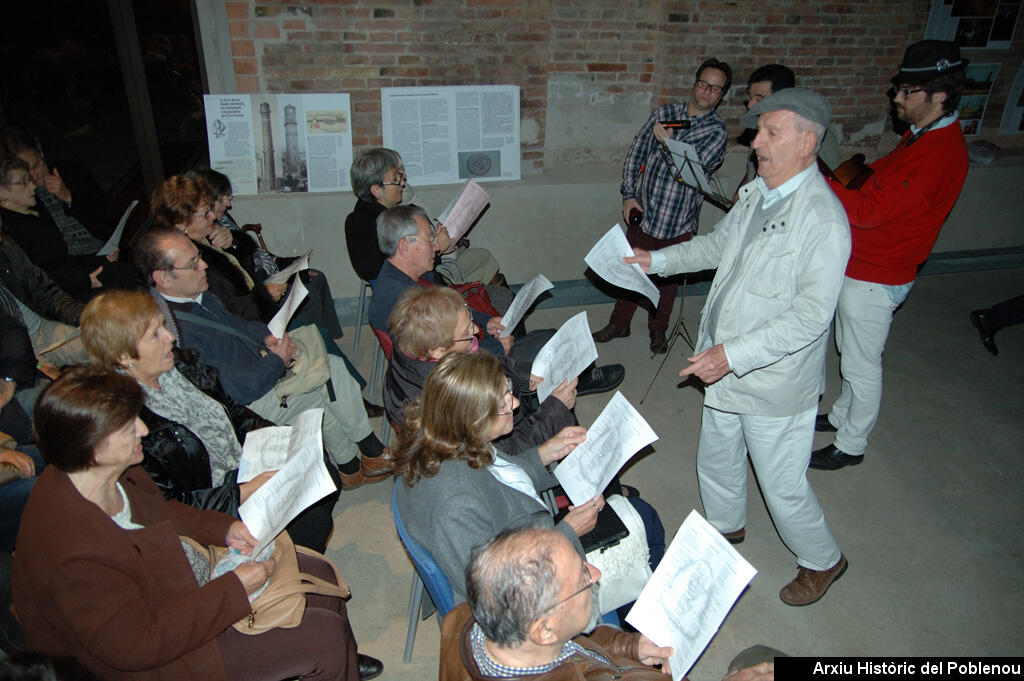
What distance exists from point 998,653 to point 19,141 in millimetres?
6071

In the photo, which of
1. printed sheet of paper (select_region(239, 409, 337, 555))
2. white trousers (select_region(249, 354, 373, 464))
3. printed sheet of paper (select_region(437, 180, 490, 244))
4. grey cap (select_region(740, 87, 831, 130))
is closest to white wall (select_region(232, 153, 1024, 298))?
printed sheet of paper (select_region(437, 180, 490, 244))

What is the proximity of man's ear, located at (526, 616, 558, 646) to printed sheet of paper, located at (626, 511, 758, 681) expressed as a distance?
500 mm

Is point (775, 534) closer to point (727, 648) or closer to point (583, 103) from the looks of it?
point (727, 648)

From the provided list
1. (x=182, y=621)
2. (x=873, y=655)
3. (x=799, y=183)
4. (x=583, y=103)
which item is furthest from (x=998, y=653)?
(x=583, y=103)

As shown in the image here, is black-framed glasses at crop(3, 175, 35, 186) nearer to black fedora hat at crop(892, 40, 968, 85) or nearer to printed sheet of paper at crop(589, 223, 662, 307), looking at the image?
printed sheet of paper at crop(589, 223, 662, 307)

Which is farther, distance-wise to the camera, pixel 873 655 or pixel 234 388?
pixel 234 388

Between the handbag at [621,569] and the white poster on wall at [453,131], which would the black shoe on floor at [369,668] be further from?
the white poster on wall at [453,131]

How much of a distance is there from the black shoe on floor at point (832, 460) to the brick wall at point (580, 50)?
339 centimetres

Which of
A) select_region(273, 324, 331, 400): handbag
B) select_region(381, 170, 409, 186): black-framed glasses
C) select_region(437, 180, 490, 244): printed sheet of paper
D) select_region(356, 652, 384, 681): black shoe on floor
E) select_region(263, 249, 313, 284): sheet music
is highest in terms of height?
select_region(381, 170, 409, 186): black-framed glasses

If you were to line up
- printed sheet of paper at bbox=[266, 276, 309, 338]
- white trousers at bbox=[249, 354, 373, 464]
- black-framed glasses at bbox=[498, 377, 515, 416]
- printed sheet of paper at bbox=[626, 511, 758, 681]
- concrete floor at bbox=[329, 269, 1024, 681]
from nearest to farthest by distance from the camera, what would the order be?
printed sheet of paper at bbox=[626, 511, 758, 681] < black-framed glasses at bbox=[498, 377, 515, 416] < concrete floor at bbox=[329, 269, 1024, 681] < printed sheet of paper at bbox=[266, 276, 309, 338] < white trousers at bbox=[249, 354, 373, 464]

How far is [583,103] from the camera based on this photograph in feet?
19.6

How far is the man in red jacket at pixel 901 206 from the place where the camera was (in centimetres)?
338

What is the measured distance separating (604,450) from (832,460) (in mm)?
2336

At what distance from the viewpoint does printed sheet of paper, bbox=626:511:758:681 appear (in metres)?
2.04
